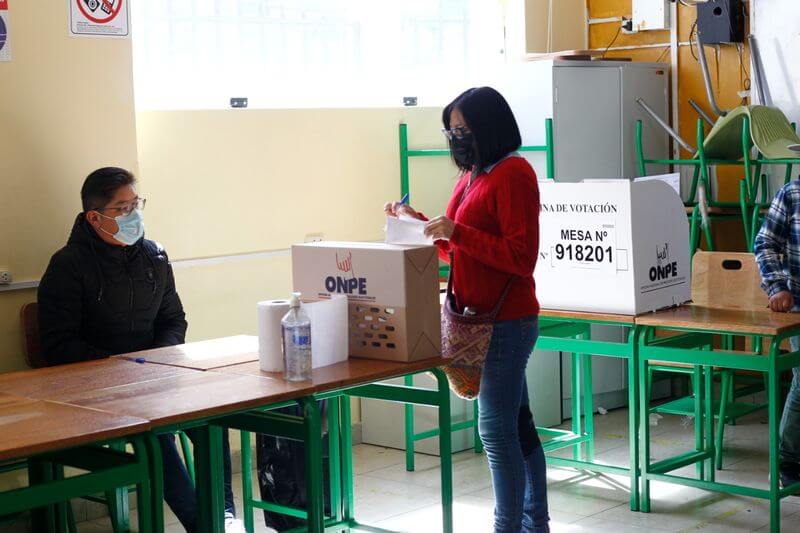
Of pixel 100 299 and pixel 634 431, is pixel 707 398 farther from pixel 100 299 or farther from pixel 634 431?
pixel 100 299

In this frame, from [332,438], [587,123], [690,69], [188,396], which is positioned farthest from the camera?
[690,69]

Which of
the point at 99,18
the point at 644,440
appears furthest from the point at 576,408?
the point at 99,18

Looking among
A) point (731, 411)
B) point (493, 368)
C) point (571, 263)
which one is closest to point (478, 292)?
point (493, 368)

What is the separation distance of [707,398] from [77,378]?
2497mm

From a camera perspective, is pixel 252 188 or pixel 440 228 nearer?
pixel 440 228

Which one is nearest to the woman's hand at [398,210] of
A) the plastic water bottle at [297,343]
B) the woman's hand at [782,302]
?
the plastic water bottle at [297,343]

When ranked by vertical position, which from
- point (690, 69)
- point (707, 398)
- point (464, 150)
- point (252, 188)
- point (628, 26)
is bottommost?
point (707, 398)

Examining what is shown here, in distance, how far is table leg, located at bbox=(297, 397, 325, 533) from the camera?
2.76 metres

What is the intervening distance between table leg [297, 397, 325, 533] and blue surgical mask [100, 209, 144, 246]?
1.14 m

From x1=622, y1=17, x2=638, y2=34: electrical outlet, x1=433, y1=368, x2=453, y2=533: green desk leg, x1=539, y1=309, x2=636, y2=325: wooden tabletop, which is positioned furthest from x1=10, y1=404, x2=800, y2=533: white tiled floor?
x1=622, y1=17, x2=638, y2=34: electrical outlet

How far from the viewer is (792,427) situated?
4078mm

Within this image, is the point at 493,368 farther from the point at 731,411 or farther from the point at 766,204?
the point at 766,204

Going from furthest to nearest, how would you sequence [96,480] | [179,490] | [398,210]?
1. [179,490]
2. [398,210]
3. [96,480]

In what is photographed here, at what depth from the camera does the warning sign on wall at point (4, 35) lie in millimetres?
3631
